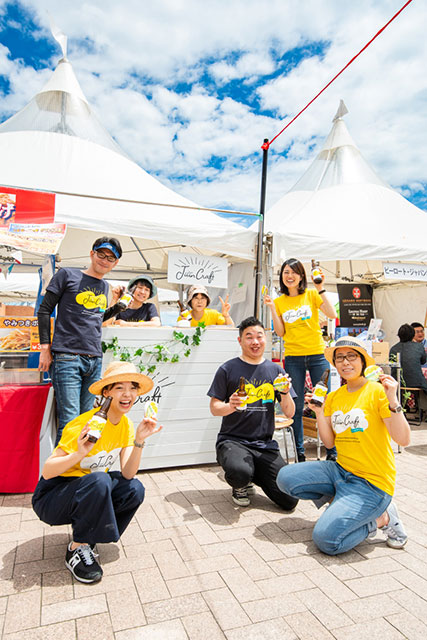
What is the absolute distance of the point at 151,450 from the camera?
3.86m

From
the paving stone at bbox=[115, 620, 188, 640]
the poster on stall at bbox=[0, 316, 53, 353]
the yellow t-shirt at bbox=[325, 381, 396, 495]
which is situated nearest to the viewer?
the paving stone at bbox=[115, 620, 188, 640]

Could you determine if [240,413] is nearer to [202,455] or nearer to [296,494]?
[296,494]

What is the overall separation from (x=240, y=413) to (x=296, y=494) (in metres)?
0.72

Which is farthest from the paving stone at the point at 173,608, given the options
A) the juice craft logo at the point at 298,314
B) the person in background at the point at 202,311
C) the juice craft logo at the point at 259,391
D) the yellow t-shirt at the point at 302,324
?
the person in background at the point at 202,311

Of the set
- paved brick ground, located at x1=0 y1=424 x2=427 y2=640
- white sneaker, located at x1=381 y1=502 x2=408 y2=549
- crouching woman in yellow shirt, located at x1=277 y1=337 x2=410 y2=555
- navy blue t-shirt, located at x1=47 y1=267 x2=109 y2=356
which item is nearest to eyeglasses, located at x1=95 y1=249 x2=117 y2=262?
navy blue t-shirt, located at x1=47 y1=267 x2=109 y2=356

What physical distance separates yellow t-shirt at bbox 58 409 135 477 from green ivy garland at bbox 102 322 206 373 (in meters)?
1.39

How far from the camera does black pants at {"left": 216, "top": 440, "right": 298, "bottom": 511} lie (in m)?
2.98

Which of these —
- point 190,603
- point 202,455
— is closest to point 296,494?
point 190,603

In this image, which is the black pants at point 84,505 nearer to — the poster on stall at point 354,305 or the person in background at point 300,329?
the person in background at point 300,329

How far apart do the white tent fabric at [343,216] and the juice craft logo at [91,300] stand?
7.59 feet

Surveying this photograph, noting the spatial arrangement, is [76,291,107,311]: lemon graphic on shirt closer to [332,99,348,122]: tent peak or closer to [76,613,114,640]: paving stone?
[76,613,114,640]: paving stone

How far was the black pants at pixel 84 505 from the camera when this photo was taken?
212 cm

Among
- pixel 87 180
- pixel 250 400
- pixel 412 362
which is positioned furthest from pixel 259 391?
pixel 412 362

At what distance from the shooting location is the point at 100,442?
230 centimetres
